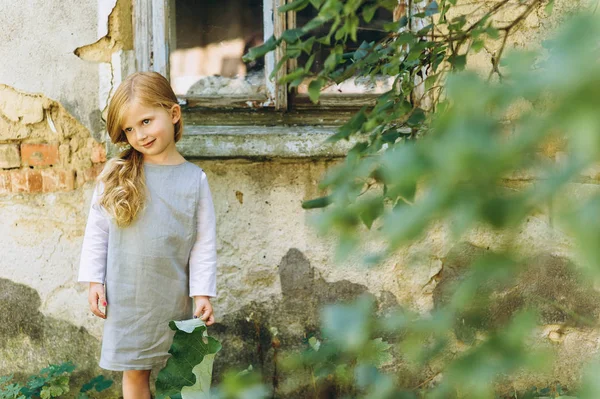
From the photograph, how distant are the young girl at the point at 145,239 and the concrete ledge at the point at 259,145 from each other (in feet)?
0.87

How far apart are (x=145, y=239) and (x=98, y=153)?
62 cm

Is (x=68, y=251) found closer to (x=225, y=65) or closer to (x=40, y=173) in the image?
(x=40, y=173)

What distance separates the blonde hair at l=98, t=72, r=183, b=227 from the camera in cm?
218

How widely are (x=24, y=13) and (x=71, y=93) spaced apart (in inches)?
14.8

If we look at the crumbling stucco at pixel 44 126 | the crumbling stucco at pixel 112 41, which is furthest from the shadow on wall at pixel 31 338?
the crumbling stucco at pixel 112 41

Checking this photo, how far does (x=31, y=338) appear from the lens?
2688mm

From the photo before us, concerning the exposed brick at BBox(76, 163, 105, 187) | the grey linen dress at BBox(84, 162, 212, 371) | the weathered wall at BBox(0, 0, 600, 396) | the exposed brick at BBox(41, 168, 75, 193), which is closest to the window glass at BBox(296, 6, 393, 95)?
the weathered wall at BBox(0, 0, 600, 396)

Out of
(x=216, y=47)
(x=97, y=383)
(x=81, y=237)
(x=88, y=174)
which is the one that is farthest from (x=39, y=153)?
(x=97, y=383)

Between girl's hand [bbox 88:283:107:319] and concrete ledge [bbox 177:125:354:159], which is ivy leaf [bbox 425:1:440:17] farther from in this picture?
girl's hand [bbox 88:283:107:319]

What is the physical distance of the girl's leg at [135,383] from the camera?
7.57 ft

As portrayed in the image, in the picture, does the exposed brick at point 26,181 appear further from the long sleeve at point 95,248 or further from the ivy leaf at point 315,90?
the ivy leaf at point 315,90

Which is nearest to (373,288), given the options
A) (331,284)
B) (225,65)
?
(331,284)

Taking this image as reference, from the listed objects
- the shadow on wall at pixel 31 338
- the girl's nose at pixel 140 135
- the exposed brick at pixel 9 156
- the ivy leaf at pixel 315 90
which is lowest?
the shadow on wall at pixel 31 338

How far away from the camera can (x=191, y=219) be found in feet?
7.42
